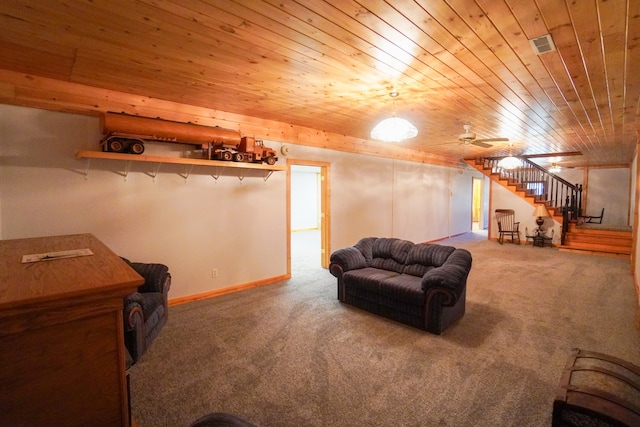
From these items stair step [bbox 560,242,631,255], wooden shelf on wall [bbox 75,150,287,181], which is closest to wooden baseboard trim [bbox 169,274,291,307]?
wooden shelf on wall [bbox 75,150,287,181]

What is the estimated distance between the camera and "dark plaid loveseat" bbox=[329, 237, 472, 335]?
10.3 feet

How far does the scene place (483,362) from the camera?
2645 mm

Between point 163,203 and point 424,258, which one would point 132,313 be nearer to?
point 163,203

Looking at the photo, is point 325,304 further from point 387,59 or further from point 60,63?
point 60,63

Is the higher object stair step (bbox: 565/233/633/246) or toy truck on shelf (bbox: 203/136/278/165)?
toy truck on shelf (bbox: 203/136/278/165)

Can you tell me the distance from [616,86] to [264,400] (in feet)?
14.0

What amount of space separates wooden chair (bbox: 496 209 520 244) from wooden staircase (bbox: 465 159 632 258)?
592 mm

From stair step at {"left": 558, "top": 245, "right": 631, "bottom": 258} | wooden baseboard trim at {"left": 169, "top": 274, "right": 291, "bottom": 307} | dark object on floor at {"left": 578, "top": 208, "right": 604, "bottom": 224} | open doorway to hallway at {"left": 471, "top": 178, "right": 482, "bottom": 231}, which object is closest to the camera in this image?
wooden baseboard trim at {"left": 169, "top": 274, "right": 291, "bottom": 307}

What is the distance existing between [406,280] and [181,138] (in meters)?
3.11

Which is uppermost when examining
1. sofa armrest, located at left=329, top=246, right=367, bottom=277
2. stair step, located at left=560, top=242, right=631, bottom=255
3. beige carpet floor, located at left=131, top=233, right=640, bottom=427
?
sofa armrest, located at left=329, top=246, right=367, bottom=277

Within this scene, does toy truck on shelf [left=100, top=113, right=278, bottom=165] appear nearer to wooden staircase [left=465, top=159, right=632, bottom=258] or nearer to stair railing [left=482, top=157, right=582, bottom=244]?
stair railing [left=482, top=157, right=582, bottom=244]

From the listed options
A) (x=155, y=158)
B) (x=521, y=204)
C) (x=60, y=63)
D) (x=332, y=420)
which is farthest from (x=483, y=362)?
(x=521, y=204)

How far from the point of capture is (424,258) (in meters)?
3.81

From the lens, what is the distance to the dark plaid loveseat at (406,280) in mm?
3125
